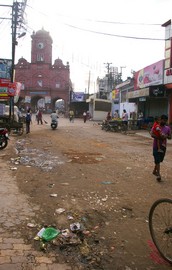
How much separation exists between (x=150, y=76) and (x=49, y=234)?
22469mm

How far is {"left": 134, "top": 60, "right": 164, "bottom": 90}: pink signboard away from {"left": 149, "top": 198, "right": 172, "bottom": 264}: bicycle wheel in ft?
65.3

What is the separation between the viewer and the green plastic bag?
4613 millimetres

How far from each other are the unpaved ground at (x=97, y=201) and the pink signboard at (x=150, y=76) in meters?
12.8

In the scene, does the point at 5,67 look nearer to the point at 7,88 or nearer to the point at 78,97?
the point at 7,88

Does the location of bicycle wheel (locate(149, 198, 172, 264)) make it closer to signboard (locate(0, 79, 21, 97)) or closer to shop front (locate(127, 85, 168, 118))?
signboard (locate(0, 79, 21, 97))

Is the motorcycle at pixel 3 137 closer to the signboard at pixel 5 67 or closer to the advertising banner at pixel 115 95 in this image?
the signboard at pixel 5 67

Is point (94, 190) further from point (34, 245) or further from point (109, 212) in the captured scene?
point (34, 245)

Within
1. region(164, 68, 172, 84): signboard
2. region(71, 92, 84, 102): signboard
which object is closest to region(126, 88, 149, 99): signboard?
region(164, 68, 172, 84): signboard

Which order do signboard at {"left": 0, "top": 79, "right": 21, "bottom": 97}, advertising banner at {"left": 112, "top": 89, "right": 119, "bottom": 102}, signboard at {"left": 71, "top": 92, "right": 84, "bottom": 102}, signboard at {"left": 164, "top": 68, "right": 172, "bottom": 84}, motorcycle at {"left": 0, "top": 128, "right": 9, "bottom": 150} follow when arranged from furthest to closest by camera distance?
signboard at {"left": 71, "top": 92, "right": 84, "bottom": 102}, advertising banner at {"left": 112, "top": 89, "right": 119, "bottom": 102}, signboard at {"left": 164, "top": 68, "right": 172, "bottom": 84}, signboard at {"left": 0, "top": 79, "right": 21, "bottom": 97}, motorcycle at {"left": 0, "top": 128, "right": 9, "bottom": 150}

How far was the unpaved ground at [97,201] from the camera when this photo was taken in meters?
4.25

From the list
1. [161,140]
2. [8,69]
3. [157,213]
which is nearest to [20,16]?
[8,69]

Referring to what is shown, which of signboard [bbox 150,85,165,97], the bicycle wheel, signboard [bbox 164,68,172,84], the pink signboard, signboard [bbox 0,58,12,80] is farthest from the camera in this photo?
signboard [bbox 0,58,12,80]

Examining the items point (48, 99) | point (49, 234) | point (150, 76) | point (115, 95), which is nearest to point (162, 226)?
point (49, 234)

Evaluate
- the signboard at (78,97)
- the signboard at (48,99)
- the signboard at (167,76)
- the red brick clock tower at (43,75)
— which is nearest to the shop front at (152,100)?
the signboard at (167,76)
